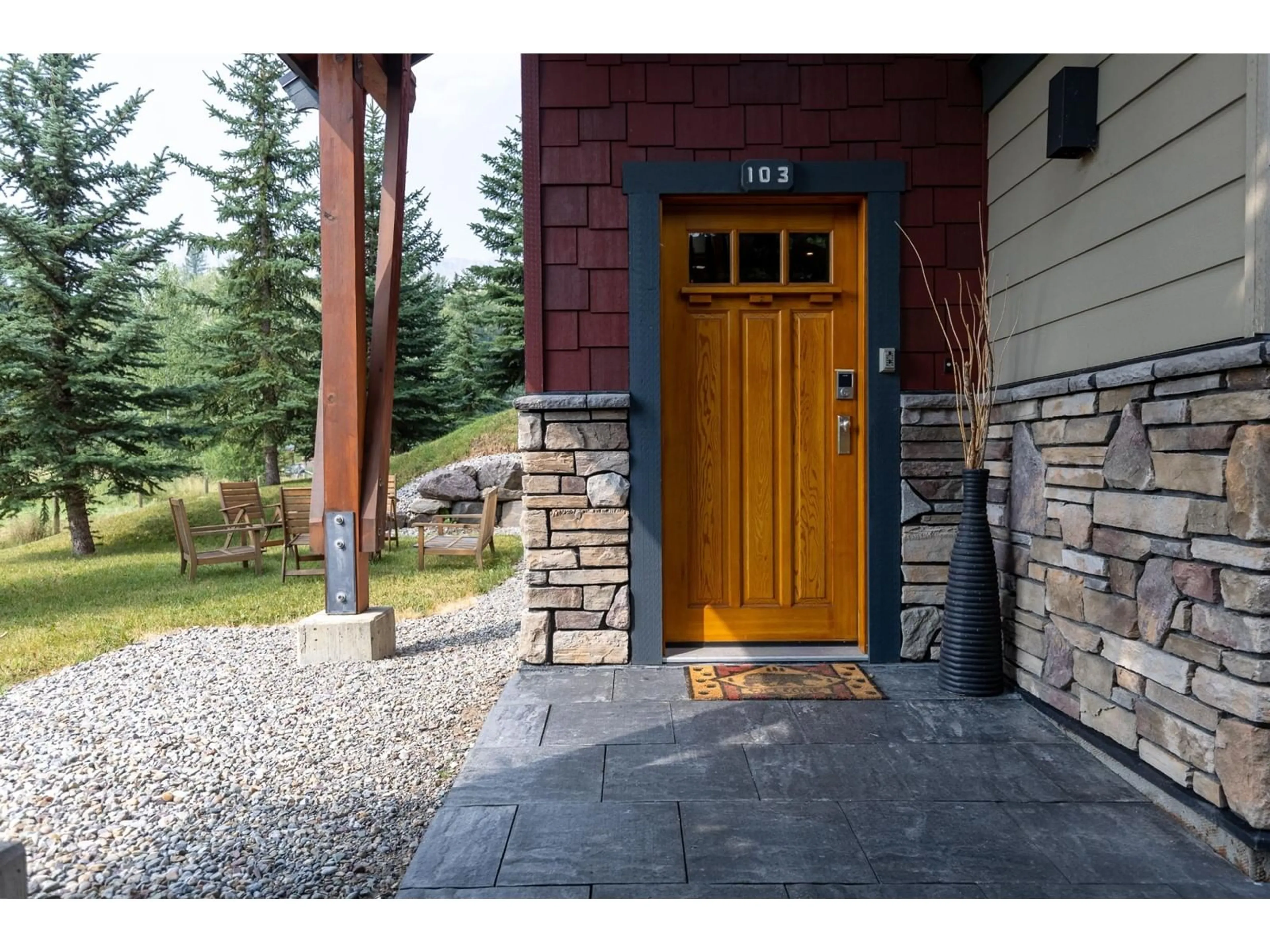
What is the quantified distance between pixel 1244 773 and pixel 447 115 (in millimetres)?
27254

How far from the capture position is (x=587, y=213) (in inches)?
143

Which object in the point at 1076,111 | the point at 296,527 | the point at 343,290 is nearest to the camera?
the point at 1076,111

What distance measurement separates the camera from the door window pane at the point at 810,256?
3.72m

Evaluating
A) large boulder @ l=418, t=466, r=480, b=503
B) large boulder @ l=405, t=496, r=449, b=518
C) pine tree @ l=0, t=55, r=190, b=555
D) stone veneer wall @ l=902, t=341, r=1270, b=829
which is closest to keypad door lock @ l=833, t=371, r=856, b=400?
stone veneer wall @ l=902, t=341, r=1270, b=829

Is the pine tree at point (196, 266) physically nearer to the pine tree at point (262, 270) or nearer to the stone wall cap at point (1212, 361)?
the pine tree at point (262, 270)

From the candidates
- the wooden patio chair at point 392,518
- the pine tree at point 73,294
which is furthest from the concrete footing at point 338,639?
the pine tree at point 73,294

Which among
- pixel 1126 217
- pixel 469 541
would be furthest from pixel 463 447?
pixel 1126 217

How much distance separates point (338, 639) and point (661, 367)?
2.05 m

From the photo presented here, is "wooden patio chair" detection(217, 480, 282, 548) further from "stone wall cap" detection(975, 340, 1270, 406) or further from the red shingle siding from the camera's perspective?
"stone wall cap" detection(975, 340, 1270, 406)

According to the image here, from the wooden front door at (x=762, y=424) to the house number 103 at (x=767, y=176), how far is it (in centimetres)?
13

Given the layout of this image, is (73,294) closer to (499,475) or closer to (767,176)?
(499,475)

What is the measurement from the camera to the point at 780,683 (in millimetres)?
3371

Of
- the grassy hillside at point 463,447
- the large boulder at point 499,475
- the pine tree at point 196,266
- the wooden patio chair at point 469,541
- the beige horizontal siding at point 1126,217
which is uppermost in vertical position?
the pine tree at point 196,266

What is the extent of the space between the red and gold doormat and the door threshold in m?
0.03
